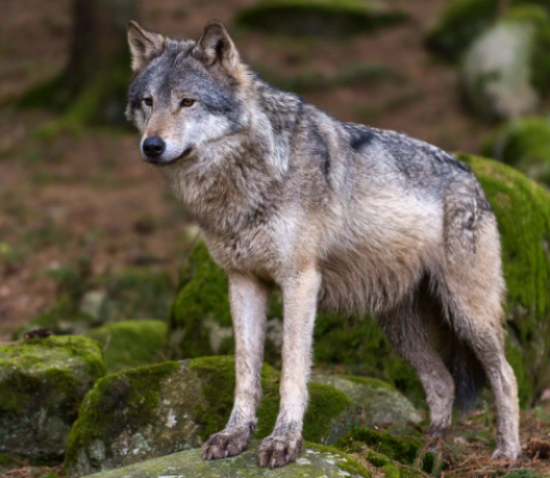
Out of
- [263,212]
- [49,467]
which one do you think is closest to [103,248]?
[49,467]

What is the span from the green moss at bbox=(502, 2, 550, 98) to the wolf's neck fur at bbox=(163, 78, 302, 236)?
11.3m

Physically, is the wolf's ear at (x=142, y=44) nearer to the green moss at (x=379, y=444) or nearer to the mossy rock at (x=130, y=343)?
the green moss at (x=379, y=444)

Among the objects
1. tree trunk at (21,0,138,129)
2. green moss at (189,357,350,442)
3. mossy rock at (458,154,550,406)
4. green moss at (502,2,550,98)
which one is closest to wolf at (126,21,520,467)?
green moss at (189,357,350,442)

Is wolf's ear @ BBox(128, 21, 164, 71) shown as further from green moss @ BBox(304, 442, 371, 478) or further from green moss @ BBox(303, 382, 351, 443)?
green moss @ BBox(304, 442, 371, 478)

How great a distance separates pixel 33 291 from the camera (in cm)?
1041

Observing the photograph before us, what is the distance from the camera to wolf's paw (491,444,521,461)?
5.47m

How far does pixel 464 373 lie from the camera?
6000 mm

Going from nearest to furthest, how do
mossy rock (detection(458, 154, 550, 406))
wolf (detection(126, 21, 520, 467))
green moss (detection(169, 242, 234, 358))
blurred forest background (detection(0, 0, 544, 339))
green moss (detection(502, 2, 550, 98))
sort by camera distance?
wolf (detection(126, 21, 520, 467)) < mossy rock (detection(458, 154, 550, 406)) < green moss (detection(169, 242, 234, 358)) < blurred forest background (detection(0, 0, 544, 339)) < green moss (detection(502, 2, 550, 98))

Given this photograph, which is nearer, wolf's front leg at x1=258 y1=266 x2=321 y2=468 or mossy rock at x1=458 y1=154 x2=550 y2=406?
wolf's front leg at x1=258 y1=266 x2=321 y2=468

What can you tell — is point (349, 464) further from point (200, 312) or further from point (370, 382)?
point (200, 312)

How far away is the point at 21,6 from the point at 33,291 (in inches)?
569

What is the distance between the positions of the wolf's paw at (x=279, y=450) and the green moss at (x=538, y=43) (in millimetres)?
12125

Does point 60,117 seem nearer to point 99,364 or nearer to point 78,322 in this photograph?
point 78,322

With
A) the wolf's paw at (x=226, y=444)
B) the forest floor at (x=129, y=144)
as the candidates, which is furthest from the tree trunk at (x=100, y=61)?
the wolf's paw at (x=226, y=444)
